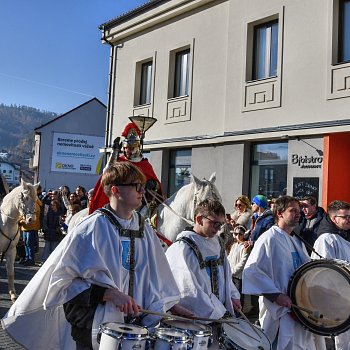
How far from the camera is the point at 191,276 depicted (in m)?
3.90

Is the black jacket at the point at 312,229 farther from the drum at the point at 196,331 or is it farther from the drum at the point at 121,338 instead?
the drum at the point at 121,338

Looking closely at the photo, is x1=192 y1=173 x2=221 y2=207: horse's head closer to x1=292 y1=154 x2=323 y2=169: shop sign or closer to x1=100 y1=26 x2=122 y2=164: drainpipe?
x1=292 y1=154 x2=323 y2=169: shop sign

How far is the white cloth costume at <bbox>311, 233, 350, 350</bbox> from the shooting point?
18.2 feet

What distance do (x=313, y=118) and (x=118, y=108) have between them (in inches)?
352

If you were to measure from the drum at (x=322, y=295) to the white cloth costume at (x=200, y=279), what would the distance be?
643 mm

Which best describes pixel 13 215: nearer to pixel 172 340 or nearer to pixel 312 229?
pixel 312 229

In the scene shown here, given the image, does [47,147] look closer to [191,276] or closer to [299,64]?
[299,64]

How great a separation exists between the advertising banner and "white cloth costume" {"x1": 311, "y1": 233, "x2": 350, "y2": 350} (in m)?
36.6

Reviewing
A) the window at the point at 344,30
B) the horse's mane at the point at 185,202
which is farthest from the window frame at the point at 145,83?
the horse's mane at the point at 185,202

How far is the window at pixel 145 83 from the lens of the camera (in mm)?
18078

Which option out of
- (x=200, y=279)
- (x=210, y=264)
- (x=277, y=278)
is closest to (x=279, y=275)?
(x=277, y=278)

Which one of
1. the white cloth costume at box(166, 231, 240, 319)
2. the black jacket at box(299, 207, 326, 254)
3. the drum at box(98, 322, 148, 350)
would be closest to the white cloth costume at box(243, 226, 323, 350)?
the white cloth costume at box(166, 231, 240, 319)

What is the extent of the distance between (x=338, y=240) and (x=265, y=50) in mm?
9064

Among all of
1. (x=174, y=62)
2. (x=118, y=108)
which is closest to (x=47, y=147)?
(x=118, y=108)
